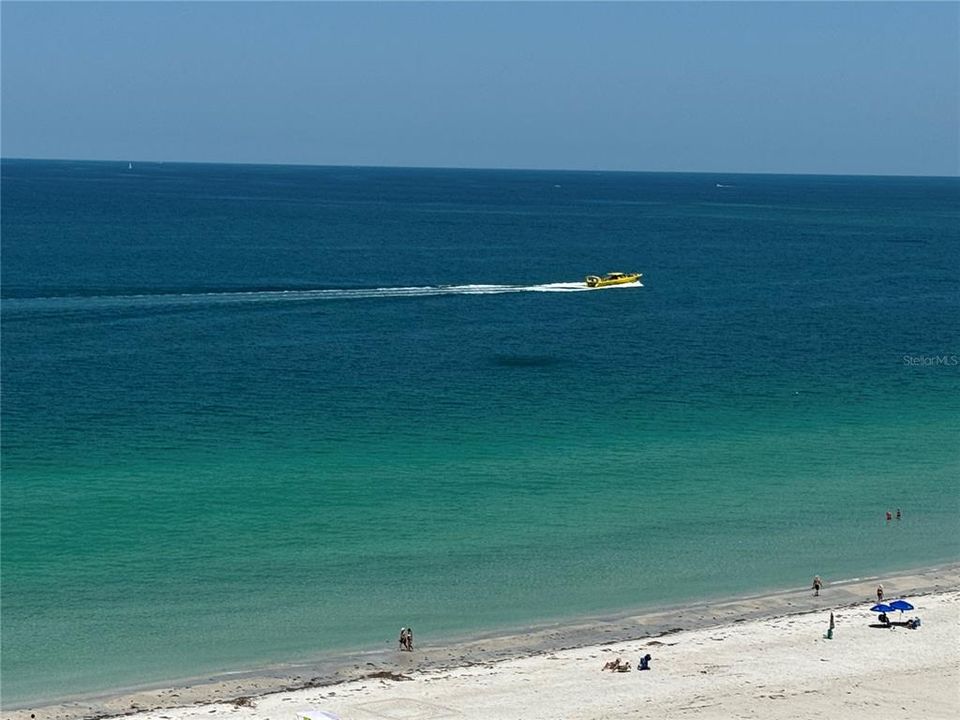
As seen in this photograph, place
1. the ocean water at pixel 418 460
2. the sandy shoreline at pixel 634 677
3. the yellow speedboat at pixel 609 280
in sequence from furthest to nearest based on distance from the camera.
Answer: the yellow speedboat at pixel 609 280 < the ocean water at pixel 418 460 < the sandy shoreline at pixel 634 677

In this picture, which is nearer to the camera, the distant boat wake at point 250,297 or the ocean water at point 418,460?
the ocean water at point 418,460

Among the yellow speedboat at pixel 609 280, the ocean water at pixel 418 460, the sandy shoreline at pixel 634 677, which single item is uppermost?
the yellow speedboat at pixel 609 280

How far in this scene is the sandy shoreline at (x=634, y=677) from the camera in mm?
41688

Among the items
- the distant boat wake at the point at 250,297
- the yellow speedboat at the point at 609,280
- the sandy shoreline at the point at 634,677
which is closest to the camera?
the sandy shoreline at the point at 634,677

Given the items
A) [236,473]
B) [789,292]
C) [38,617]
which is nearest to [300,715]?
[38,617]

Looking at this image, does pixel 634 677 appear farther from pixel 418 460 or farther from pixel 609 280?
pixel 609 280

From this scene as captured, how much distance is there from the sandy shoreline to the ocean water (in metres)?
1.99

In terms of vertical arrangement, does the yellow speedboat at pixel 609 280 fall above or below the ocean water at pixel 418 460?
above

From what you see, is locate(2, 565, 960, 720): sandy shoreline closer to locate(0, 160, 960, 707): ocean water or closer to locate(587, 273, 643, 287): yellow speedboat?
locate(0, 160, 960, 707): ocean water

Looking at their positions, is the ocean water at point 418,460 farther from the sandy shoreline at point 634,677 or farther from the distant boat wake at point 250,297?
the sandy shoreline at point 634,677

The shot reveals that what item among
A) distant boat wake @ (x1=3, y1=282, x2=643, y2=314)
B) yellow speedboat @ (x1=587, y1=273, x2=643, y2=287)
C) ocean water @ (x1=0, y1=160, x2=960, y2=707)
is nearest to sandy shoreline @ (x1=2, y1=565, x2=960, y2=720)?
ocean water @ (x1=0, y1=160, x2=960, y2=707)

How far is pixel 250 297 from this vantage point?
121 metres

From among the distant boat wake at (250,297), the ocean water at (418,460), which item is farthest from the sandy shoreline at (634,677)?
the distant boat wake at (250,297)

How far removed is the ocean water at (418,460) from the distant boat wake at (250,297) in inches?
22.1
